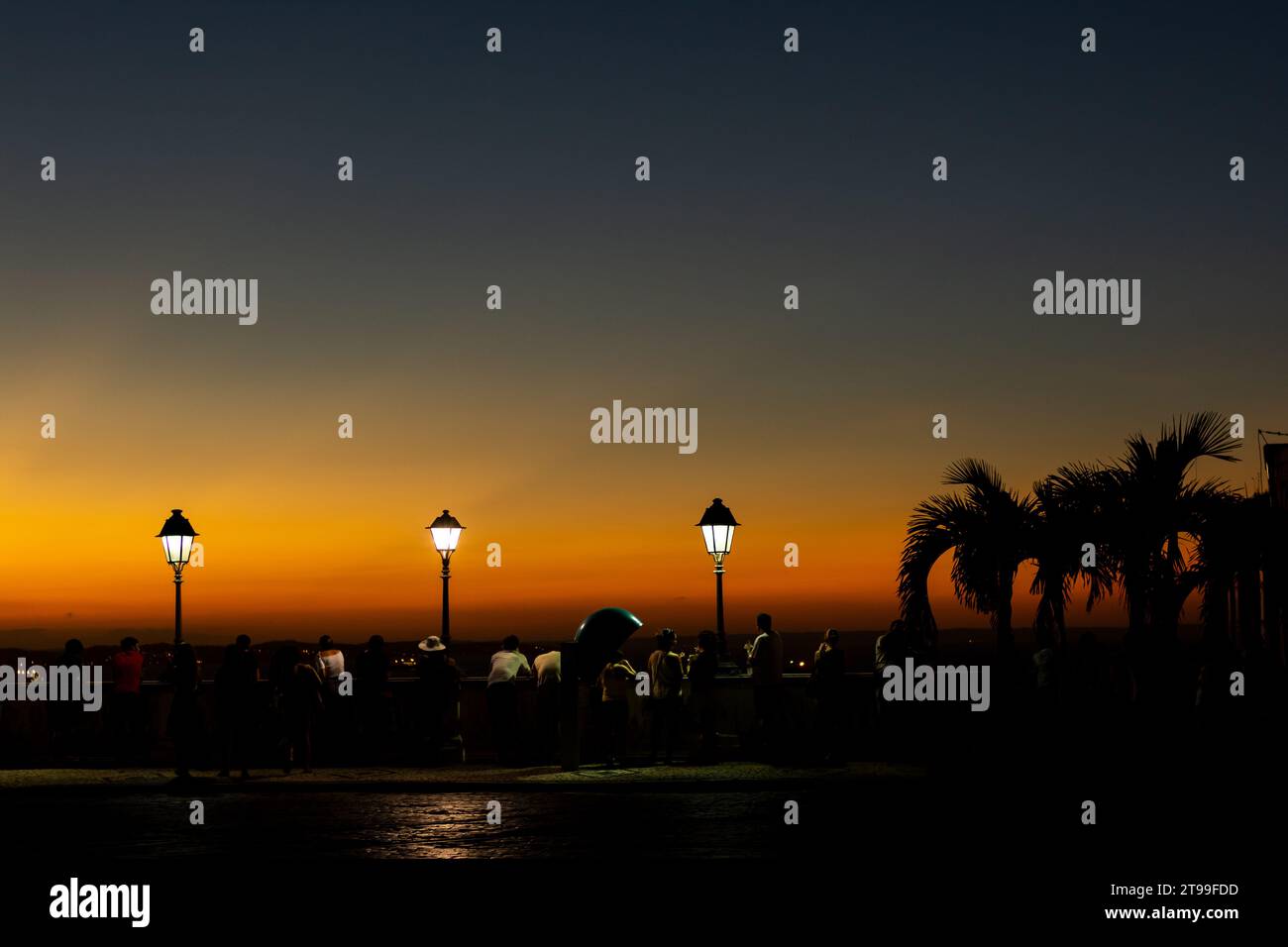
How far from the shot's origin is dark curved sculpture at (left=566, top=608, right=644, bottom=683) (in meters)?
19.0

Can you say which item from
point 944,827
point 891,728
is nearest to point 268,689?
point 891,728

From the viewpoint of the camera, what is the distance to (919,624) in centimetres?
2189

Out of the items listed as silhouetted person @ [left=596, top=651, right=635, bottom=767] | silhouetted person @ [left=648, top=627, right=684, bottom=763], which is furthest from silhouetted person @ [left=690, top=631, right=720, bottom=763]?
silhouetted person @ [left=596, top=651, right=635, bottom=767]

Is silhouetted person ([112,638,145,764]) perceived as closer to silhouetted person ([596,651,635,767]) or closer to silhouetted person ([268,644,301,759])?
silhouetted person ([268,644,301,759])

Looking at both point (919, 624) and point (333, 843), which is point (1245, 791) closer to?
point (919, 624)

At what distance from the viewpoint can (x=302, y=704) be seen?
1884 cm

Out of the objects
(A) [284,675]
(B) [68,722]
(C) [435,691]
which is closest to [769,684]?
(C) [435,691]

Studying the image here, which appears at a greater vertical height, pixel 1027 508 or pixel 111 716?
pixel 1027 508

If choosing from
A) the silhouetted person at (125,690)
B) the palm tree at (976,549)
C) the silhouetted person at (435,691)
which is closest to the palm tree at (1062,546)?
the palm tree at (976,549)

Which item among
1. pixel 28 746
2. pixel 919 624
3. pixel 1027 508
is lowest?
pixel 28 746

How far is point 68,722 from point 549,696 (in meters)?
7.60
